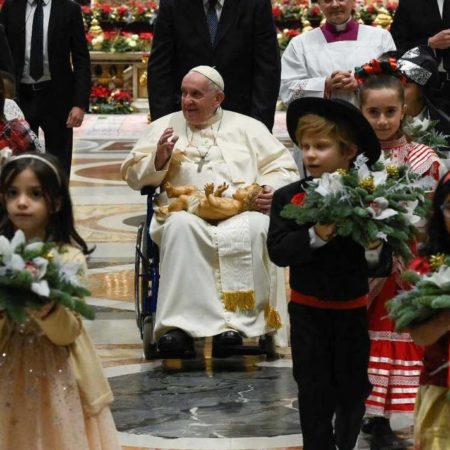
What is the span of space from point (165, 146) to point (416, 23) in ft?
6.47

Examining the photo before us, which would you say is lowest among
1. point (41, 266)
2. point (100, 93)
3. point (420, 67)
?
point (100, 93)

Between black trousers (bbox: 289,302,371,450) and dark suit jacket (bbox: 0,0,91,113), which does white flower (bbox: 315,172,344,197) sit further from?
dark suit jacket (bbox: 0,0,91,113)

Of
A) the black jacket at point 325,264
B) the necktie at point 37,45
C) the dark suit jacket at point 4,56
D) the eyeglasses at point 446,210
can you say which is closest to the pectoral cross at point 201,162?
the dark suit jacket at point 4,56

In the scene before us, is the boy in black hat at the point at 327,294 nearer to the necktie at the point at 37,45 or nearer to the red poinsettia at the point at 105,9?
the necktie at the point at 37,45

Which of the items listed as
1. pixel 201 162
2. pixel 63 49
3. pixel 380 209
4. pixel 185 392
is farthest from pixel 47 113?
pixel 380 209

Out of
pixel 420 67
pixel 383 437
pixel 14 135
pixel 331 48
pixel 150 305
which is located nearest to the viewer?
pixel 383 437

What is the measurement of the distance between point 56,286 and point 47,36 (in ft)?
20.6

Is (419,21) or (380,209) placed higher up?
(380,209)

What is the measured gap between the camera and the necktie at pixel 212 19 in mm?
8062

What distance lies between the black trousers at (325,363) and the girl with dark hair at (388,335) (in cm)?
75

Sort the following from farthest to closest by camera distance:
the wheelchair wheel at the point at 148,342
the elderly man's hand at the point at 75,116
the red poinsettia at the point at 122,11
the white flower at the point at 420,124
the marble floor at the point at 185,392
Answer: the red poinsettia at the point at 122,11, the elderly man's hand at the point at 75,116, the wheelchair wheel at the point at 148,342, the white flower at the point at 420,124, the marble floor at the point at 185,392

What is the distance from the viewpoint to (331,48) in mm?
7559

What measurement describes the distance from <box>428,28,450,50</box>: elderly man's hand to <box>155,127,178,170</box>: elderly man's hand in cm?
172

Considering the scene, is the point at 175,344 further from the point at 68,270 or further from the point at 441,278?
the point at 441,278
